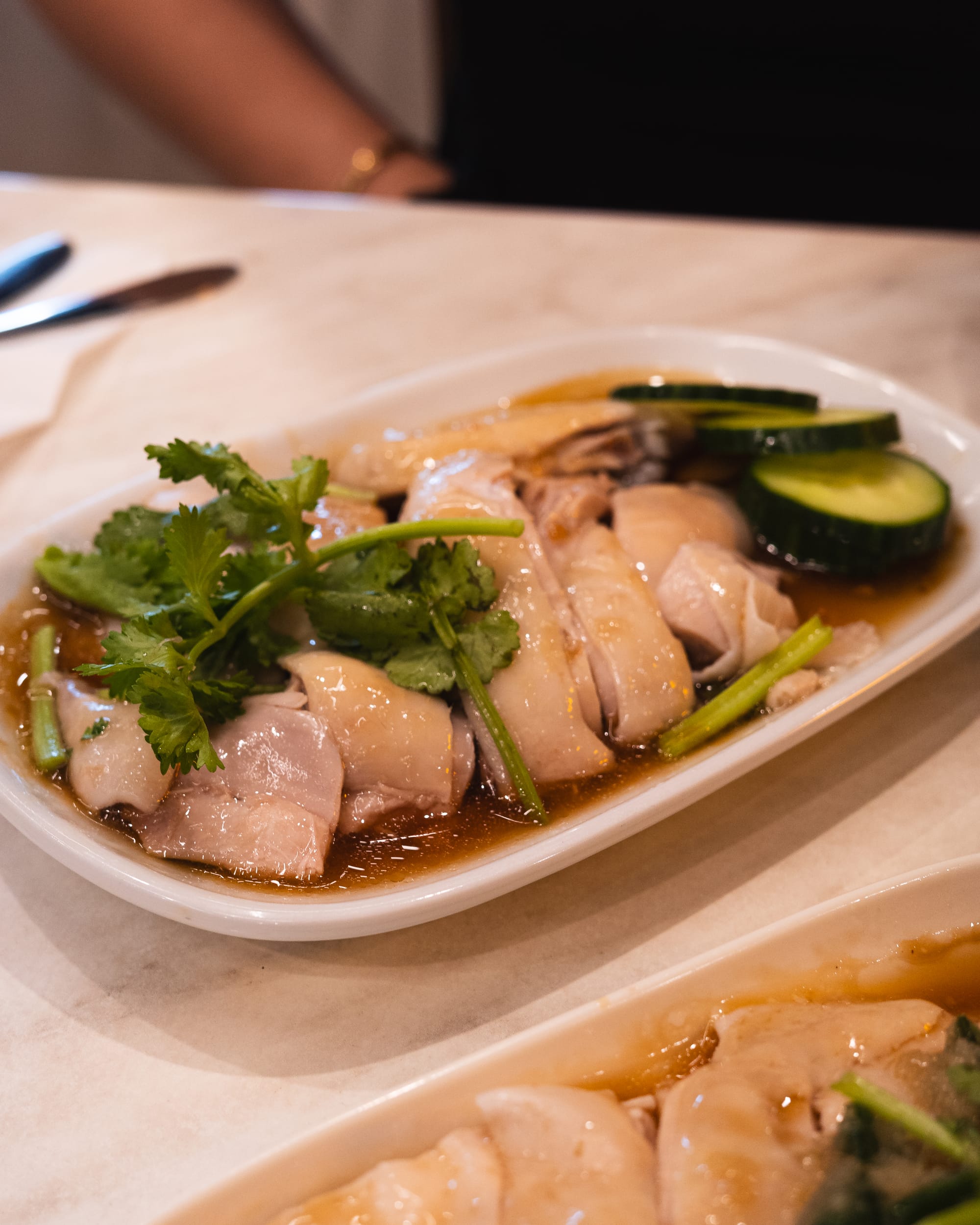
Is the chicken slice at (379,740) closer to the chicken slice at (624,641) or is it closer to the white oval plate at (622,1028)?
the chicken slice at (624,641)

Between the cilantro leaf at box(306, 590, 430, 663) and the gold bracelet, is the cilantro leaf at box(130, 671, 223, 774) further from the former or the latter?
the gold bracelet

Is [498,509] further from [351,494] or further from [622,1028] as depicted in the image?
Answer: [622,1028]

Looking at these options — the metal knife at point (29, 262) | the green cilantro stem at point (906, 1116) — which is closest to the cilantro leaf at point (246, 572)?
the green cilantro stem at point (906, 1116)

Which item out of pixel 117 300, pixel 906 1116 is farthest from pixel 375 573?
pixel 117 300

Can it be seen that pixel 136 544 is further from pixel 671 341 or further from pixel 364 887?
pixel 671 341

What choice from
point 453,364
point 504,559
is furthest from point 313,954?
point 453,364
